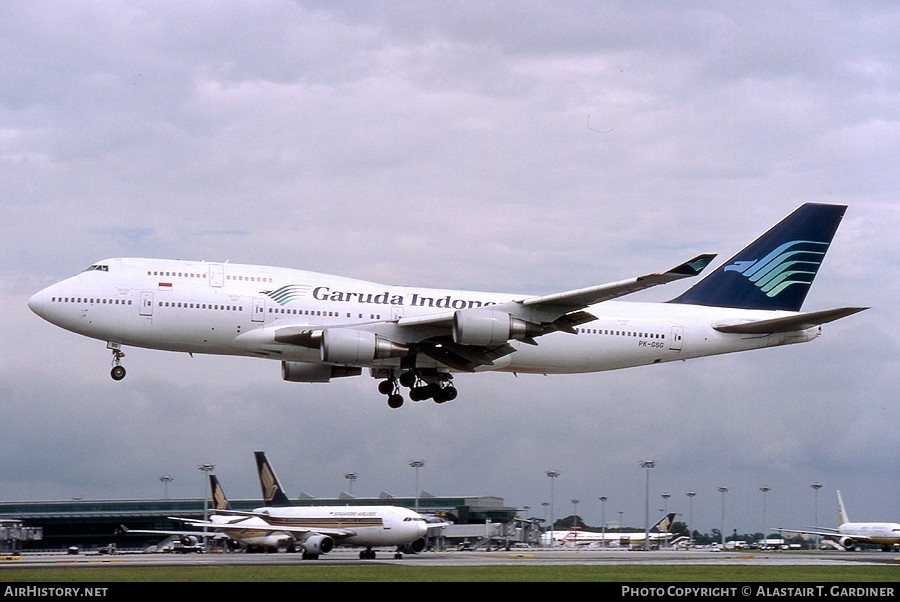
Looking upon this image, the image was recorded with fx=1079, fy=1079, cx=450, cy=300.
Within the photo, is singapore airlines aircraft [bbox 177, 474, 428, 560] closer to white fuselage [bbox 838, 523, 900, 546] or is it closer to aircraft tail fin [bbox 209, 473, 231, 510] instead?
aircraft tail fin [bbox 209, 473, 231, 510]

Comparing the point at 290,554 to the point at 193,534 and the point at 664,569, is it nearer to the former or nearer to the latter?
the point at 193,534

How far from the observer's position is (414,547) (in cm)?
5166

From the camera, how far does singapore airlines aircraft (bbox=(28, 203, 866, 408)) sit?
37875 mm

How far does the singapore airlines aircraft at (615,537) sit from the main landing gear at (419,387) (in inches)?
1796

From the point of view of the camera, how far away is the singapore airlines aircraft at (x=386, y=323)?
37.9 metres

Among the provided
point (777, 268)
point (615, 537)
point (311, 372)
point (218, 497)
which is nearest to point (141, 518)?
point (218, 497)

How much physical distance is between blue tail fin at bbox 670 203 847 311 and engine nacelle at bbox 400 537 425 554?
17.1 metres

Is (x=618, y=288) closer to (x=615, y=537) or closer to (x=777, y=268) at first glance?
(x=777, y=268)

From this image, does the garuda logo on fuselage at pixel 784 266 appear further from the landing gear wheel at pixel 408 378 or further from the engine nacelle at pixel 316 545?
the engine nacelle at pixel 316 545

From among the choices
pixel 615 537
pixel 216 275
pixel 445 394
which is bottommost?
pixel 615 537

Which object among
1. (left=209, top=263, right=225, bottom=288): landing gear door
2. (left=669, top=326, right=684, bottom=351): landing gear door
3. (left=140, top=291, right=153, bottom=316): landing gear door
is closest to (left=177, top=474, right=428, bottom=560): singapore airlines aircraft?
(left=209, top=263, right=225, bottom=288): landing gear door

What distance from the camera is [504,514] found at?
9438cm

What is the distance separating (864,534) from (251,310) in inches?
1931

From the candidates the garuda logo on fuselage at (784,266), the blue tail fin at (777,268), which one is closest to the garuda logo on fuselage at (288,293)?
the blue tail fin at (777,268)
